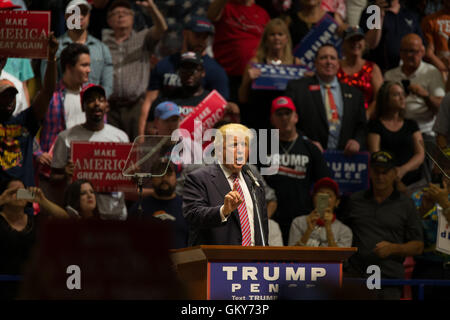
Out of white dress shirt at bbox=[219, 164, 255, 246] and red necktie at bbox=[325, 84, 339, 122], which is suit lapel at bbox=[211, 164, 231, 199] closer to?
white dress shirt at bbox=[219, 164, 255, 246]

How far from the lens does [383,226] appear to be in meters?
6.81

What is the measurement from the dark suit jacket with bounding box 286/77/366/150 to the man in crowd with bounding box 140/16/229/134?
0.70 meters

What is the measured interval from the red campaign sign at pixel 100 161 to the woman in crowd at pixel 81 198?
0.15 meters

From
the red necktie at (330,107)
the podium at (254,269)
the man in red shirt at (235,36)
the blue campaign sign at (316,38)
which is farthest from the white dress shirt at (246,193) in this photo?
the blue campaign sign at (316,38)

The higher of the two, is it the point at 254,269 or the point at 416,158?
the point at 416,158

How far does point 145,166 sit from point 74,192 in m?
1.67

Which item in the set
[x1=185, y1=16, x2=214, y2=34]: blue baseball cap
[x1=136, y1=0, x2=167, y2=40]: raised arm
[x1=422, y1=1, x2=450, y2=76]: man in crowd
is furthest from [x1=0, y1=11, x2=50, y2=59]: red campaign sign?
[x1=422, y1=1, x2=450, y2=76]: man in crowd

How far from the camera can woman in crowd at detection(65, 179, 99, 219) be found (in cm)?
623

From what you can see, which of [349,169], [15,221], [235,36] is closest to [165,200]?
[15,221]

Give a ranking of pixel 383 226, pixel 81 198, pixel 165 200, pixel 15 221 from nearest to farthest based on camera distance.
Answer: pixel 15 221 → pixel 81 198 → pixel 165 200 → pixel 383 226

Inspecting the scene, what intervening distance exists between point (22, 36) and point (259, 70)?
2401 mm

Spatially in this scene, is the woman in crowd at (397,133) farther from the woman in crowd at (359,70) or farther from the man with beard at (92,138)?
the man with beard at (92,138)

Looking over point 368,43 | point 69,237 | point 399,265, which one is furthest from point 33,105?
point 69,237

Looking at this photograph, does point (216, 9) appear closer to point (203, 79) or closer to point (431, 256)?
point (203, 79)
